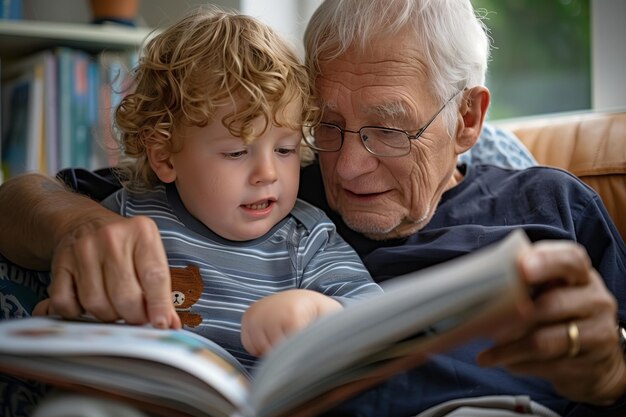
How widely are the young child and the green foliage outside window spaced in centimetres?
163

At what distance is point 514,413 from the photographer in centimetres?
109

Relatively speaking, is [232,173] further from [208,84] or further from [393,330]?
[393,330]

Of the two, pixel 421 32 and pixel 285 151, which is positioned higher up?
pixel 421 32

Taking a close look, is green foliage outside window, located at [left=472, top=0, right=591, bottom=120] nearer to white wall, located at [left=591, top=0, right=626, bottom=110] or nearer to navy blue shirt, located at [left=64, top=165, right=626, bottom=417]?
white wall, located at [left=591, top=0, right=626, bottom=110]

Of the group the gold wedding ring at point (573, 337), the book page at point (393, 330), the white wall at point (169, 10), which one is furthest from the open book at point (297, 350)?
the white wall at point (169, 10)

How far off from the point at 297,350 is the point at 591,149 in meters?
1.20

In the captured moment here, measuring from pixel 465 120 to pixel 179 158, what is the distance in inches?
25.3

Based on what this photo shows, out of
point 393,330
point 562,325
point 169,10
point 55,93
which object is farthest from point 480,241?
point 169,10

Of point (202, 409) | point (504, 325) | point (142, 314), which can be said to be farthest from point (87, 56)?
point (504, 325)

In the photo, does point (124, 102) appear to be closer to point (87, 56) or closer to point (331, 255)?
point (331, 255)

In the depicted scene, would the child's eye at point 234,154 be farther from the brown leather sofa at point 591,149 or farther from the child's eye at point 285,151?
the brown leather sofa at point 591,149

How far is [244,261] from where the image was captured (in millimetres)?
1368

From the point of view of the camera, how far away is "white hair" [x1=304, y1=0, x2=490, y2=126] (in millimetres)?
1516

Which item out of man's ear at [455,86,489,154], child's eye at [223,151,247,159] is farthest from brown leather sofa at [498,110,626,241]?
child's eye at [223,151,247,159]
